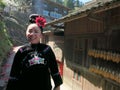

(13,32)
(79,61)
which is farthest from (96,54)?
(13,32)

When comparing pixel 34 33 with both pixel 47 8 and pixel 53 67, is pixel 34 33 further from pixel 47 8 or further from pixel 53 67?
pixel 47 8

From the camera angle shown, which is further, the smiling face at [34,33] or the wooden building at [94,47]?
the wooden building at [94,47]

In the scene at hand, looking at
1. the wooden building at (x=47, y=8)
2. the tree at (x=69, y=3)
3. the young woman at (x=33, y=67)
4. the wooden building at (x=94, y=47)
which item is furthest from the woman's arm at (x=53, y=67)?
the tree at (x=69, y=3)

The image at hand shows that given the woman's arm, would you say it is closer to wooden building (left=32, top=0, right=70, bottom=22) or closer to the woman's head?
the woman's head

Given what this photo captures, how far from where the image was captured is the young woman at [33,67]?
3.58m

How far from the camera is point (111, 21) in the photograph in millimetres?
7945

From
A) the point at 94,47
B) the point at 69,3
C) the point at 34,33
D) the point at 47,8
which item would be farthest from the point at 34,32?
the point at 69,3

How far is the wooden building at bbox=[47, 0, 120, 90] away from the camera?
7371 mm

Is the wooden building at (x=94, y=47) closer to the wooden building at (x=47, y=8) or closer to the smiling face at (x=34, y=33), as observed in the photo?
the smiling face at (x=34, y=33)

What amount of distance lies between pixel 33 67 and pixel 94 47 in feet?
19.7

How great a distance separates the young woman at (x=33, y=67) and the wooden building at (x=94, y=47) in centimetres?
269

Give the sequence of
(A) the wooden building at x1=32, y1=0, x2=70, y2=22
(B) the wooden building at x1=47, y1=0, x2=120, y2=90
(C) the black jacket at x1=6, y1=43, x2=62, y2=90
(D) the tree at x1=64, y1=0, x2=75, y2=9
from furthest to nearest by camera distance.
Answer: (D) the tree at x1=64, y1=0, x2=75, y2=9
(A) the wooden building at x1=32, y1=0, x2=70, y2=22
(B) the wooden building at x1=47, y1=0, x2=120, y2=90
(C) the black jacket at x1=6, y1=43, x2=62, y2=90

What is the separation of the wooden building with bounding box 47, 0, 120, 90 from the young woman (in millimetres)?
2688

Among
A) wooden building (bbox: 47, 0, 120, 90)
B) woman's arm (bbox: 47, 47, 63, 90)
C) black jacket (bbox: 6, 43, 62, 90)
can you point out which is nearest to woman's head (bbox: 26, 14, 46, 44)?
black jacket (bbox: 6, 43, 62, 90)
